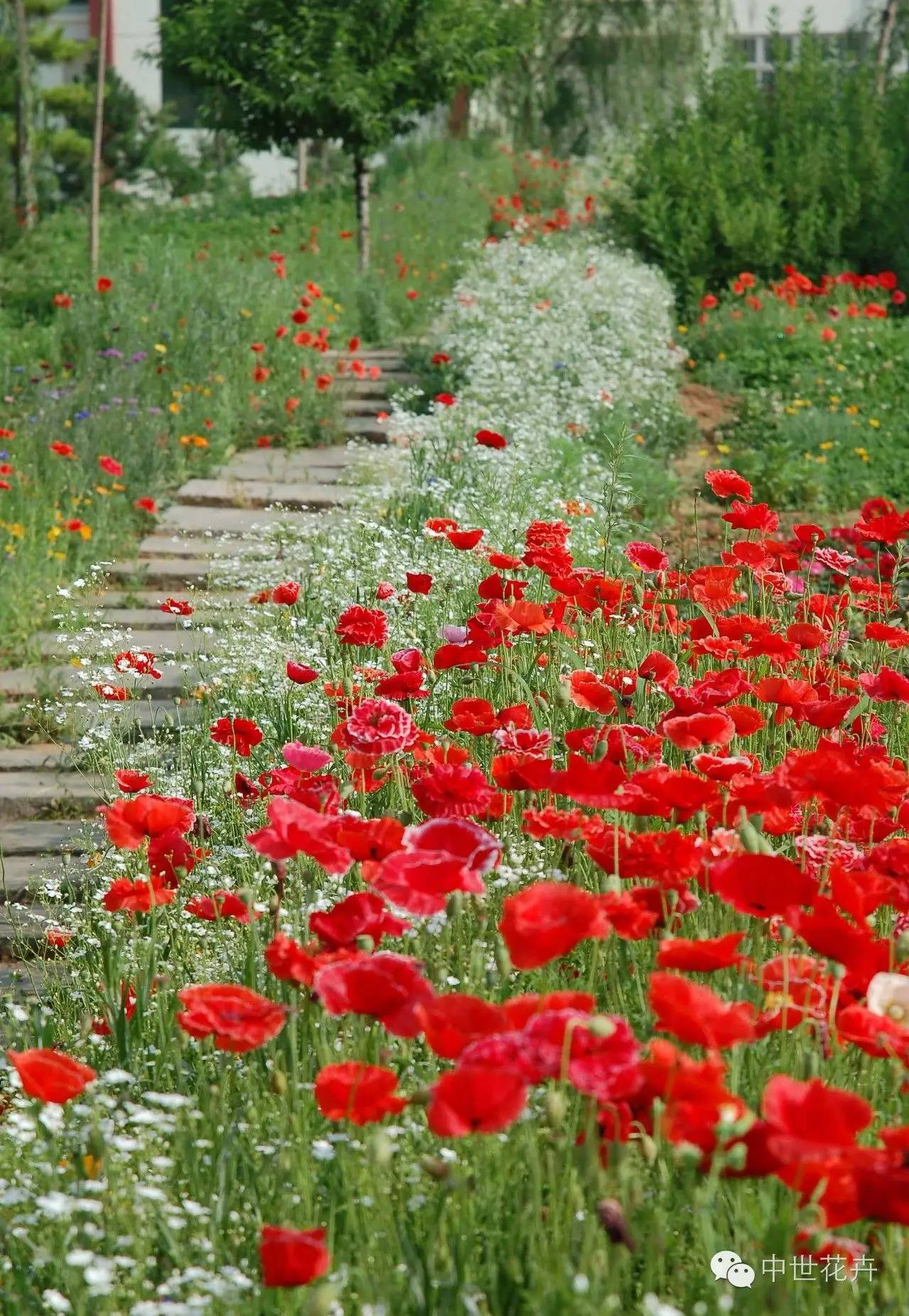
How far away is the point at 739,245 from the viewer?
13.2m

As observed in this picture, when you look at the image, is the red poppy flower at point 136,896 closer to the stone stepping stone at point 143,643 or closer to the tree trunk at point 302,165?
the stone stepping stone at point 143,643

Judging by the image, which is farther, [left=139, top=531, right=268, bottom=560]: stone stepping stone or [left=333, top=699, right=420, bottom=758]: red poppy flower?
[left=139, top=531, right=268, bottom=560]: stone stepping stone

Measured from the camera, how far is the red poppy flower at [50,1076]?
1678 millimetres

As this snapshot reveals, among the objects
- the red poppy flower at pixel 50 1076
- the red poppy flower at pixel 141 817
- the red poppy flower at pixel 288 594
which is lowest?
the red poppy flower at pixel 288 594

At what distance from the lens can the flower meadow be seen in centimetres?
152

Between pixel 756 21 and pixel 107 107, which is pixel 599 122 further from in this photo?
pixel 756 21

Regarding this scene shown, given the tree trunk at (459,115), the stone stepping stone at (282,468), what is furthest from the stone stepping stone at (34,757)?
the tree trunk at (459,115)

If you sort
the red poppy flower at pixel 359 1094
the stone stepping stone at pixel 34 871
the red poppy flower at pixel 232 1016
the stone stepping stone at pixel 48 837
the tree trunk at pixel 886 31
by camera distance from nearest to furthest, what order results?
the red poppy flower at pixel 359 1094 < the red poppy flower at pixel 232 1016 < the stone stepping stone at pixel 34 871 < the stone stepping stone at pixel 48 837 < the tree trunk at pixel 886 31

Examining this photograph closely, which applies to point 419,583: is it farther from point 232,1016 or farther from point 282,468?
point 282,468

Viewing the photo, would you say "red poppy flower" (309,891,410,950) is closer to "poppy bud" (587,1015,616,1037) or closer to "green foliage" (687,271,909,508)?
"poppy bud" (587,1015,616,1037)

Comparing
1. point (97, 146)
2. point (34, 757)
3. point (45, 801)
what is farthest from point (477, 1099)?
point (97, 146)

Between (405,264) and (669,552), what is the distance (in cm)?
676

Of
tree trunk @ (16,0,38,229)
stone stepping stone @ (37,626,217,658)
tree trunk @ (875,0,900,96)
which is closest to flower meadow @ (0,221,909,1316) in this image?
stone stepping stone @ (37,626,217,658)

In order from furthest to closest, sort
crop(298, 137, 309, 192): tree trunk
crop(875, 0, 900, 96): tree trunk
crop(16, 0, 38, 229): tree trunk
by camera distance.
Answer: crop(298, 137, 309, 192): tree trunk < crop(875, 0, 900, 96): tree trunk < crop(16, 0, 38, 229): tree trunk
